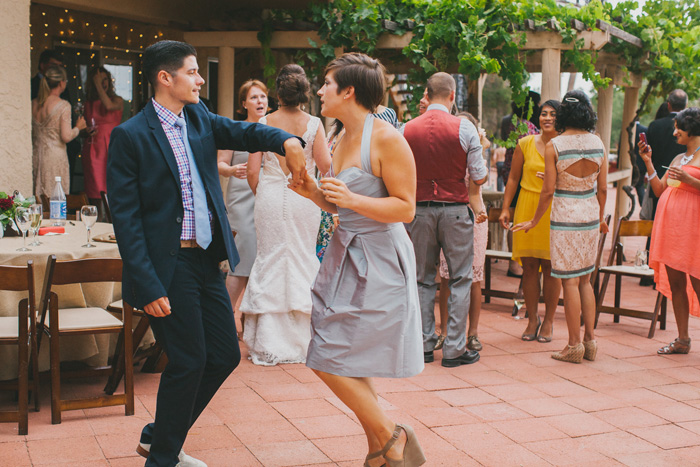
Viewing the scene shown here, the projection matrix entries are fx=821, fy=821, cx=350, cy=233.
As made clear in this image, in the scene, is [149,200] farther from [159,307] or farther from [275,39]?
[275,39]

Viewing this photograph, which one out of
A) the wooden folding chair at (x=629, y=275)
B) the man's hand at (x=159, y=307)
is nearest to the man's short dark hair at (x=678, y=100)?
the wooden folding chair at (x=629, y=275)

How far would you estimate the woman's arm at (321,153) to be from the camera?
17.4ft

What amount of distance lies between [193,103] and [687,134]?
13.2 feet

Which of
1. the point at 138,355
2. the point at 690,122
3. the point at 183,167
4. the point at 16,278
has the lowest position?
the point at 138,355

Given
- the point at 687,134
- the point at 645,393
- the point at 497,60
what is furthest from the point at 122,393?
the point at 497,60

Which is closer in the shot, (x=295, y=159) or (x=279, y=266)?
(x=295, y=159)

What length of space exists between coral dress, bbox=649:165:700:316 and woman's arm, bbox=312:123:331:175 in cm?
263

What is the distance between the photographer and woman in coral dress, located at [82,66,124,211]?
29.7 ft

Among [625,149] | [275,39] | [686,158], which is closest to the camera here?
[686,158]

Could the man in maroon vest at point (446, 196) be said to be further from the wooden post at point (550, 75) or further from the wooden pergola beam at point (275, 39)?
the wooden pergola beam at point (275, 39)

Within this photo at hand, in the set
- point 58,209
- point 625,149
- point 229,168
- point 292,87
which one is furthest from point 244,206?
point 625,149

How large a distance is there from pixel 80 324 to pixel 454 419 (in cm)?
A: 206

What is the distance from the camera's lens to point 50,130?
8.13 metres

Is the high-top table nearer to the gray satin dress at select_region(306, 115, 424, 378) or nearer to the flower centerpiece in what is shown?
the flower centerpiece
